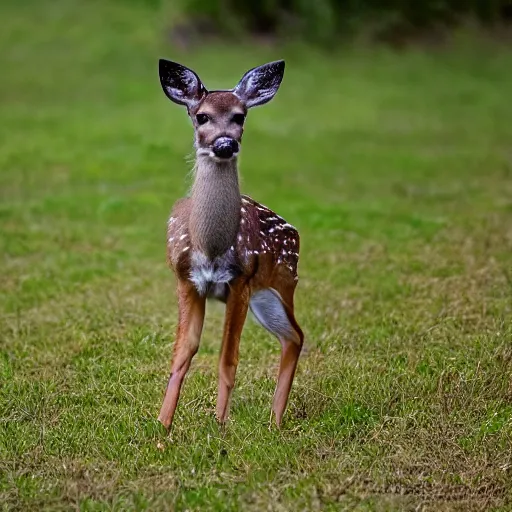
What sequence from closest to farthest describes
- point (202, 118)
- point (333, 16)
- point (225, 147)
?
1. point (225, 147)
2. point (202, 118)
3. point (333, 16)

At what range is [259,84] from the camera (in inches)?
226

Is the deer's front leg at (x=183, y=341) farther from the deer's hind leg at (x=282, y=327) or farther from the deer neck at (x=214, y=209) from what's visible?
the deer's hind leg at (x=282, y=327)

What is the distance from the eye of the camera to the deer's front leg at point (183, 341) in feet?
18.0

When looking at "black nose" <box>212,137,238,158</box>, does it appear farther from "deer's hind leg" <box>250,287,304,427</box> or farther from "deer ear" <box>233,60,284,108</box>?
"deer's hind leg" <box>250,287,304,427</box>

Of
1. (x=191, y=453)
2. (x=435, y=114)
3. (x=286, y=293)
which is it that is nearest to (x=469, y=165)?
(x=435, y=114)

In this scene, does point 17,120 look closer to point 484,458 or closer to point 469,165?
point 469,165

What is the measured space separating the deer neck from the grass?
37.4 inches

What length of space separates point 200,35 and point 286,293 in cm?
1667

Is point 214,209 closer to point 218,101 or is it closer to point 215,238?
point 215,238

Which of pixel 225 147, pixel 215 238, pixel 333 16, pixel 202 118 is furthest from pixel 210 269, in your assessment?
pixel 333 16

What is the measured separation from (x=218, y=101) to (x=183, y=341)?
121 cm

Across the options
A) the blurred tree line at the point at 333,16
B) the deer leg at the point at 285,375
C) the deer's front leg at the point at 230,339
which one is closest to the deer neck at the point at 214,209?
the deer's front leg at the point at 230,339

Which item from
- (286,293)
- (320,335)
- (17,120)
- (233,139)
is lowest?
(17,120)

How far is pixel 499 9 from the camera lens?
23.3 metres
